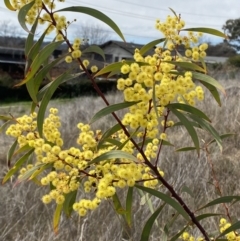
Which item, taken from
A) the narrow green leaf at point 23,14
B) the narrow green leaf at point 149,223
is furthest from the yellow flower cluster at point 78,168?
the narrow green leaf at point 23,14

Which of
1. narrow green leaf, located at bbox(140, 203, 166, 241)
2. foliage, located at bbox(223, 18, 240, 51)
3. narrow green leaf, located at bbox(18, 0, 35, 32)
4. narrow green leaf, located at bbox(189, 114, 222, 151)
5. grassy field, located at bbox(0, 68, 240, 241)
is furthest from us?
foliage, located at bbox(223, 18, 240, 51)

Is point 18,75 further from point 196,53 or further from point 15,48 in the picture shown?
point 196,53

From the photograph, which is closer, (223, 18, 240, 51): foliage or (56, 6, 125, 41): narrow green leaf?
(56, 6, 125, 41): narrow green leaf

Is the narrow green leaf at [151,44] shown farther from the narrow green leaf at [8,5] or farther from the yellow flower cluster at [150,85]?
→ the narrow green leaf at [8,5]

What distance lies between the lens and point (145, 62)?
808mm

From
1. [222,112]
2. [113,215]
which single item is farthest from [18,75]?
[113,215]

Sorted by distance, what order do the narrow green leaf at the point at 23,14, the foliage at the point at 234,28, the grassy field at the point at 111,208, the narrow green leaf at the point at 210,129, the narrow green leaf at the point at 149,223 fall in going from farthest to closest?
1. the foliage at the point at 234,28
2. the grassy field at the point at 111,208
3. the narrow green leaf at the point at 149,223
4. the narrow green leaf at the point at 210,129
5. the narrow green leaf at the point at 23,14

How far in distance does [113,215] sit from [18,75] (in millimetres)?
24088

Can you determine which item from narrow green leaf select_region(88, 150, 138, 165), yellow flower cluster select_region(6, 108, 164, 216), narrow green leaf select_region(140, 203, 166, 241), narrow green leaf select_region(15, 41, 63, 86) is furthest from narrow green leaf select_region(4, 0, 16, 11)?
narrow green leaf select_region(140, 203, 166, 241)

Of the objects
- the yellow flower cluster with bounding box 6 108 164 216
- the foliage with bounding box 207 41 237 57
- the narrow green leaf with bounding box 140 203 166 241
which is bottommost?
the narrow green leaf with bounding box 140 203 166 241

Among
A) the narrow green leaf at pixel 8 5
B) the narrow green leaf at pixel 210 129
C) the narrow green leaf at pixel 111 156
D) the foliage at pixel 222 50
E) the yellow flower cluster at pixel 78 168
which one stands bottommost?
the yellow flower cluster at pixel 78 168

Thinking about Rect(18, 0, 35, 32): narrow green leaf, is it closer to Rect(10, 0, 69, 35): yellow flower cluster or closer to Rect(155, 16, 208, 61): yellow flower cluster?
Rect(10, 0, 69, 35): yellow flower cluster

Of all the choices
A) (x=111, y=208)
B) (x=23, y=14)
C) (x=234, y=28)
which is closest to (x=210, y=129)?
(x=23, y=14)

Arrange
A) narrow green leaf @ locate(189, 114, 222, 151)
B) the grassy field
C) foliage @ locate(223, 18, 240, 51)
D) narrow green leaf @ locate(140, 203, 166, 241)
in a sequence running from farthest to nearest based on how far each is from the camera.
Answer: foliage @ locate(223, 18, 240, 51)
the grassy field
narrow green leaf @ locate(140, 203, 166, 241)
narrow green leaf @ locate(189, 114, 222, 151)
